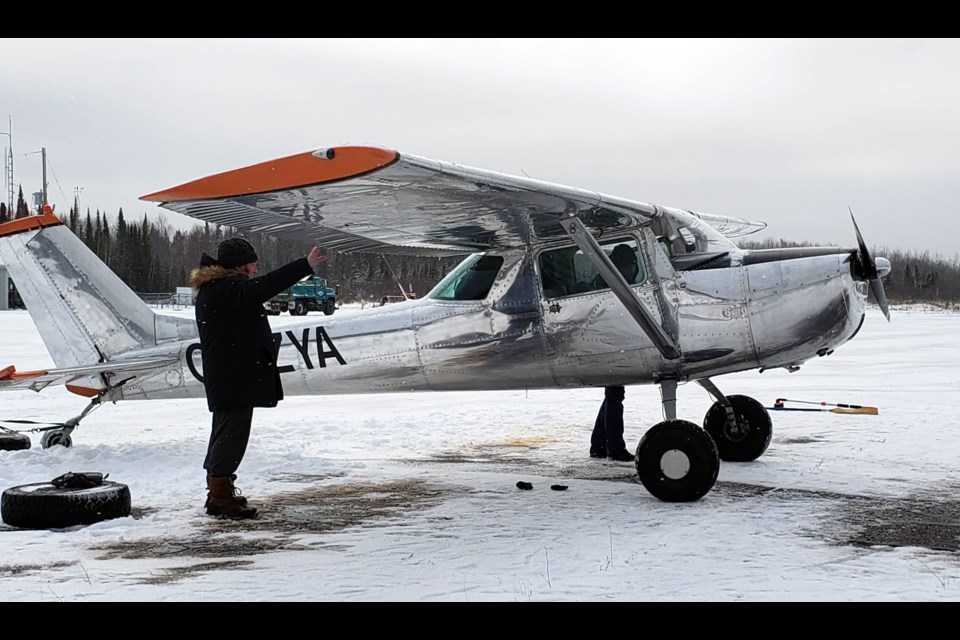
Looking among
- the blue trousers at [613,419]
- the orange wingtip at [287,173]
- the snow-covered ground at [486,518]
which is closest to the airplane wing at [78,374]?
the snow-covered ground at [486,518]

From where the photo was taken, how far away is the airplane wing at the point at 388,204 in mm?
5234

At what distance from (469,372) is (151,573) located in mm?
3701

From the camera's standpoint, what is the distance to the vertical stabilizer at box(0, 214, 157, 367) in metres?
9.27

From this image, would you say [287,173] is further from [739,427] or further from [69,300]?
[739,427]

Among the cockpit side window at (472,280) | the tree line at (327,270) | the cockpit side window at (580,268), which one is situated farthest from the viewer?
the tree line at (327,270)

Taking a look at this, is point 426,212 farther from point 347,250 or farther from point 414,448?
point 414,448

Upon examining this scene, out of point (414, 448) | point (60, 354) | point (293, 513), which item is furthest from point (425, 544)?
point (60, 354)

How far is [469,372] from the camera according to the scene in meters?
8.01

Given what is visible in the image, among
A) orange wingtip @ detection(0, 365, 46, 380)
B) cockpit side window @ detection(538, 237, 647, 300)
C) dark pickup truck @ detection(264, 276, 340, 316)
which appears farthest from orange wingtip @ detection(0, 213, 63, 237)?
dark pickup truck @ detection(264, 276, 340, 316)

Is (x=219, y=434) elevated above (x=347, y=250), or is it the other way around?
(x=347, y=250)

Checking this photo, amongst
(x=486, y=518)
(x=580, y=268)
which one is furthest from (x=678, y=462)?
(x=580, y=268)

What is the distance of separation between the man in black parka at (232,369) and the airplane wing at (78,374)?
2540 mm

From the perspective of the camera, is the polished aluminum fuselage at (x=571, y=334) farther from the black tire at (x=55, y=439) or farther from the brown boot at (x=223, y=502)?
the brown boot at (x=223, y=502)

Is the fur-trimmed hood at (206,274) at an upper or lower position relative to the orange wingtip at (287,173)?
lower
